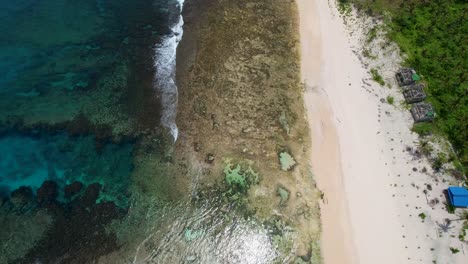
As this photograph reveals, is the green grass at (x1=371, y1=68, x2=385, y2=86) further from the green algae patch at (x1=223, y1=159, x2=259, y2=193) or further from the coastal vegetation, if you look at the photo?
the green algae patch at (x1=223, y1=159, x2=259, y2=193)

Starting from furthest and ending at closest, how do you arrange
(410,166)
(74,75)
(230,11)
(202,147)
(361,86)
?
1. (230,11)
2. (74,75)
3. (361,86)
4. (202,147)
5. (410,166)

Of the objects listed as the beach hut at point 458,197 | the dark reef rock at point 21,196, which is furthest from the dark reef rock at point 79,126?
the beach hut at point 458,197

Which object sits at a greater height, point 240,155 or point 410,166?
point 410,166

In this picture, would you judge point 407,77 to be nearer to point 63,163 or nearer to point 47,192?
point 63,163

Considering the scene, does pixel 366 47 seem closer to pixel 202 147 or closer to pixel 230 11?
pixel 230 11

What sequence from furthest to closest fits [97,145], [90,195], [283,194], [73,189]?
1. [97,145]
2. [73,189]
3. [90,195]
4. [283,194]

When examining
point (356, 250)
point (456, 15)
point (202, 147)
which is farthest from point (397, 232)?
point (456, 15)

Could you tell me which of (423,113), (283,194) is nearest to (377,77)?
(423,113)
